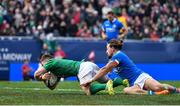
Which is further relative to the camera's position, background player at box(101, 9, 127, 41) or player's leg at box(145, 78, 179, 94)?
background player at box(101, 9, 127, 41)

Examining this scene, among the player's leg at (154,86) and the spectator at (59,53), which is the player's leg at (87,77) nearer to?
the player's leg at (154,86)

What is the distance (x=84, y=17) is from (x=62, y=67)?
16.5 meters

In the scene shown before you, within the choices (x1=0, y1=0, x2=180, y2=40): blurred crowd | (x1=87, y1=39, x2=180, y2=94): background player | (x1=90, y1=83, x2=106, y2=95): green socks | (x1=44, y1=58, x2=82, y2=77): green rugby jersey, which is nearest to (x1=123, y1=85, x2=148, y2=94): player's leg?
(x1=87, y1=39, x2=180, y2=94): background player

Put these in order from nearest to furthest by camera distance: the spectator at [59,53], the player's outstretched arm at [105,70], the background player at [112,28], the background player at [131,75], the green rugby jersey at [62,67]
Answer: the player's outstretched arm at [105,70], the background player at [131,75], the green rugby jersey at [62,67], the background player at [112,28], the spectator at [59,53]

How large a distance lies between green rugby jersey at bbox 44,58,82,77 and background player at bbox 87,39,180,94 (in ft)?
1.77

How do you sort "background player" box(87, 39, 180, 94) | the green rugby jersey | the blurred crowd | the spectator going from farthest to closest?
the blurred crowd → the spectator → the green rugby jersey → "background player" box(87, 39, 180, 94)

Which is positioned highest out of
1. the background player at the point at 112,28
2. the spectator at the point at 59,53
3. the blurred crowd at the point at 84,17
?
the background player at the point at 112,28

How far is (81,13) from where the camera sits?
32.1m

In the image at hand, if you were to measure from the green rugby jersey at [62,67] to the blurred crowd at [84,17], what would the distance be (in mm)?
12071

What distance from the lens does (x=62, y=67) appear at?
15.6m

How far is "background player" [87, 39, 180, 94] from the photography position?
15422 millimetres

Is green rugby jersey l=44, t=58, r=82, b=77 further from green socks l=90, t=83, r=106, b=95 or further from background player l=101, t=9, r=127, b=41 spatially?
background player l=101, t=9, r=127, b=41

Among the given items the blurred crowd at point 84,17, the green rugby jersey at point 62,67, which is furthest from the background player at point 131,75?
the blurred crowd at point 84,17

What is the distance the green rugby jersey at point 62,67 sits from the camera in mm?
15562
